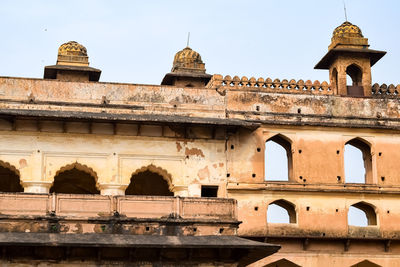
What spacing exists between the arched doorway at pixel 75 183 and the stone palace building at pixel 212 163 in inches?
1.7

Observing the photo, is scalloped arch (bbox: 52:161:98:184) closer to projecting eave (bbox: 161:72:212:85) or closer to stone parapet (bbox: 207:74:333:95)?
stone parapet (bbox: 207:74:333:95)

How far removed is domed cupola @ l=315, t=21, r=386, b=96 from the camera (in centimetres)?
2517

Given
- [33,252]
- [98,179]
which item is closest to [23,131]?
[98,179]

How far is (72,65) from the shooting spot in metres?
27.7

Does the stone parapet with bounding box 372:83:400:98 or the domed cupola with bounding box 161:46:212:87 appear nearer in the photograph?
the stone parapet with bounding box 372:83:400:98

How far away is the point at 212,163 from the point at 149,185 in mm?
2681

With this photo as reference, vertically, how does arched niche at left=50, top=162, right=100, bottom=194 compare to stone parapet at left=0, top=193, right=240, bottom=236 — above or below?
above

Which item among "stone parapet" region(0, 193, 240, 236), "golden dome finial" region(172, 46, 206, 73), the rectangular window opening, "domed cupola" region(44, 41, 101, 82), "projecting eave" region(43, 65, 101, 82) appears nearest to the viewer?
"stone parapet" region(0, 193, 240, 236)

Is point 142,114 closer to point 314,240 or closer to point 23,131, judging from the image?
point 23,131

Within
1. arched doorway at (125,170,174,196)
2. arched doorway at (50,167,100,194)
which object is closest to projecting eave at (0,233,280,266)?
arched doorway at (125,170,174,196)

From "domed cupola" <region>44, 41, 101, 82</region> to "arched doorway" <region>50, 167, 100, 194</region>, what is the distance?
4.88m

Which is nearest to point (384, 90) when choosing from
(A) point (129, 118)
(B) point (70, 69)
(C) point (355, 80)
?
(C) point (355, 80)

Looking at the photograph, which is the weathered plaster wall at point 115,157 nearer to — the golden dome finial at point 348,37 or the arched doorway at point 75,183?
the arched doorway at point 75,183

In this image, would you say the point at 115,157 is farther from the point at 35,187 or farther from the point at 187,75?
the point at 187,75
